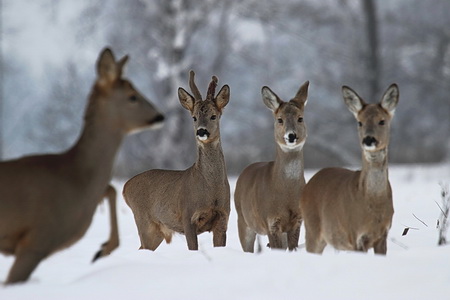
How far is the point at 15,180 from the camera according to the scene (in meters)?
4.84

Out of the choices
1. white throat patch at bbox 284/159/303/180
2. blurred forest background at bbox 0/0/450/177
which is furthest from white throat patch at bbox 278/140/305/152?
blurred forest background at bbox 0/0/450/177

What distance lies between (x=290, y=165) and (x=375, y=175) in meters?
1.53

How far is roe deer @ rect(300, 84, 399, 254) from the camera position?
5.75 metres

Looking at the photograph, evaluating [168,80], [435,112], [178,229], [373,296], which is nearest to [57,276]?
[373,296]

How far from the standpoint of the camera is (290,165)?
727cm

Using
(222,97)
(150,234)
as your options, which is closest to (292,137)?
(222,97)

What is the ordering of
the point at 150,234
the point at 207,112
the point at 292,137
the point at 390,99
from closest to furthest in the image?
the point at 390,99 < the point at 292,137 < the point at 207,112 < the point at 150,234

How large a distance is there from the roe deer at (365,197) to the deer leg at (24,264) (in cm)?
221

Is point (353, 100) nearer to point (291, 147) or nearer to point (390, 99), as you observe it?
point (390, 99)

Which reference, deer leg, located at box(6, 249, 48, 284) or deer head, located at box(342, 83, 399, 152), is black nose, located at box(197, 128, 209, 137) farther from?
deer leg, located at box(6, 249, 48, 284)

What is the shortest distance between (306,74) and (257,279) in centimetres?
1991

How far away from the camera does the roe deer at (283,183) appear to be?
713cm

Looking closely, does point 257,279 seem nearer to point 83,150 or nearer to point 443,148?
point 83,150

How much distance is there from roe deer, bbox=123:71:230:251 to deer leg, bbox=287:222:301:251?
568 millimetres
